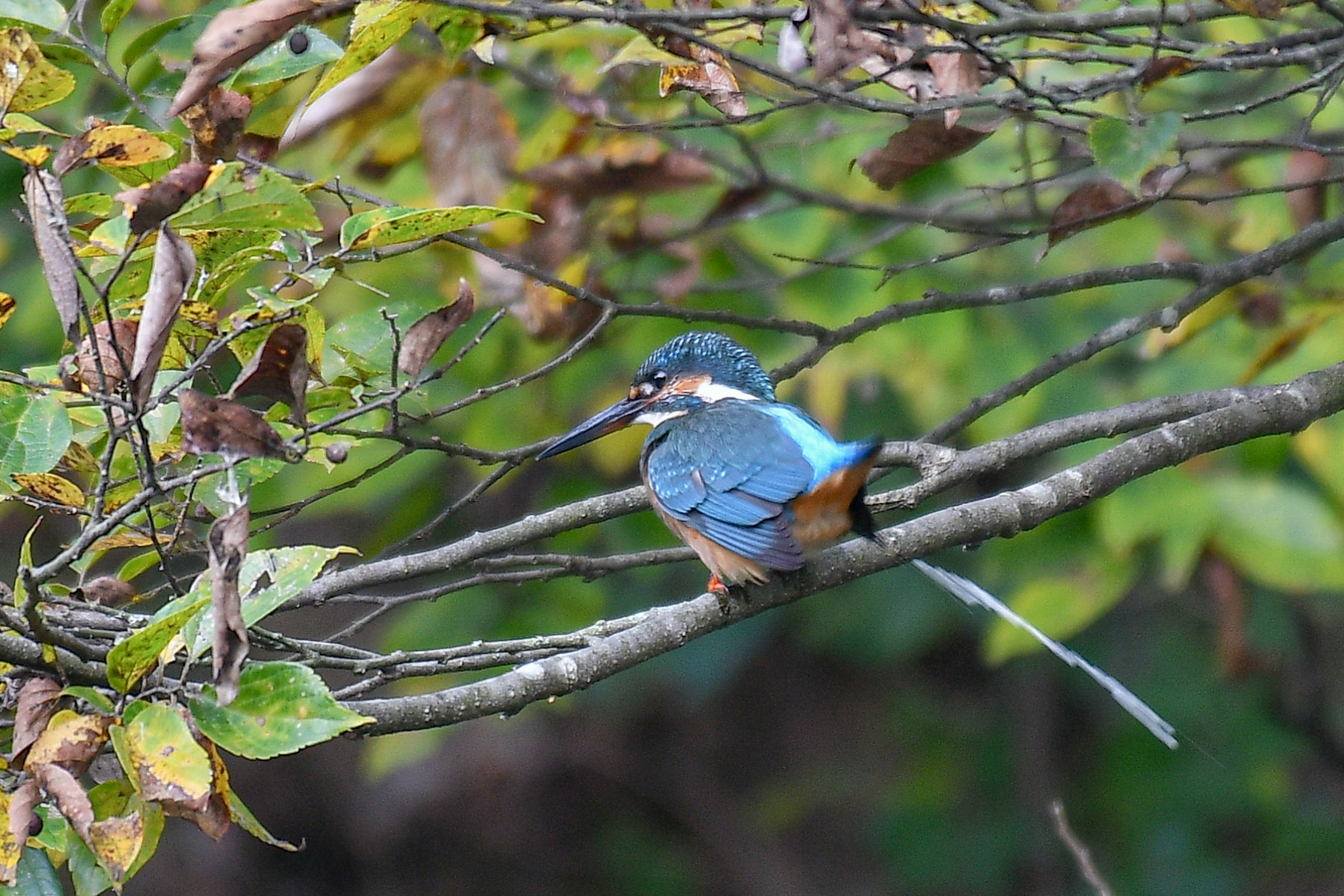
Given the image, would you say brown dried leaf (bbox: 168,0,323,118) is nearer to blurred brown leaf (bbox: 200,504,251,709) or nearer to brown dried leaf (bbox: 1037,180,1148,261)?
blurred brown leaf (bbox: 200,504,251,709)

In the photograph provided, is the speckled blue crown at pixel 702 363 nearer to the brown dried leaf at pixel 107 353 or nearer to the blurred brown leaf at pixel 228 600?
the brown dried leaf at pixel 107 353

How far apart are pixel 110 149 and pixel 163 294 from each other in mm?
290

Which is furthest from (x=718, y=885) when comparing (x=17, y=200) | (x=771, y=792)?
(x=17, y=200)

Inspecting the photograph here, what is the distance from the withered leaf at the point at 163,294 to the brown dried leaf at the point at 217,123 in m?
0.39

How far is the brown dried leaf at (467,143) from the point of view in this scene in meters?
2.65

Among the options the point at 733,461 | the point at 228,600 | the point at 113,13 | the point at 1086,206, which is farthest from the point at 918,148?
the point at 228,600

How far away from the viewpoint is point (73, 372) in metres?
1.58

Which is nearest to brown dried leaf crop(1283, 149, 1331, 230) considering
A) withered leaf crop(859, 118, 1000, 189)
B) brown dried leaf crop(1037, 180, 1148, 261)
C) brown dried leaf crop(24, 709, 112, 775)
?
brown dried leaf crop(1037, 180, 1148, 261)

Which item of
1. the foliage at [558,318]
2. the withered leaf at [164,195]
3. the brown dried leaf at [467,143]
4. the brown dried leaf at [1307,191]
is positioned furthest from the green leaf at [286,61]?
the brown dried leaf at [1307,191]

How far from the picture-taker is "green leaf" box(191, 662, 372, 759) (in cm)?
135

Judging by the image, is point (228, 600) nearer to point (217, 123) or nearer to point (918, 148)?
point (217, 123)

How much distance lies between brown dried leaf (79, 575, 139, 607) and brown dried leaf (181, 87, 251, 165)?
56 centimetres

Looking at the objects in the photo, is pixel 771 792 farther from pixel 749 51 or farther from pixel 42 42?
pixel 42 42

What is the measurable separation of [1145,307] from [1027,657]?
1.95 m
